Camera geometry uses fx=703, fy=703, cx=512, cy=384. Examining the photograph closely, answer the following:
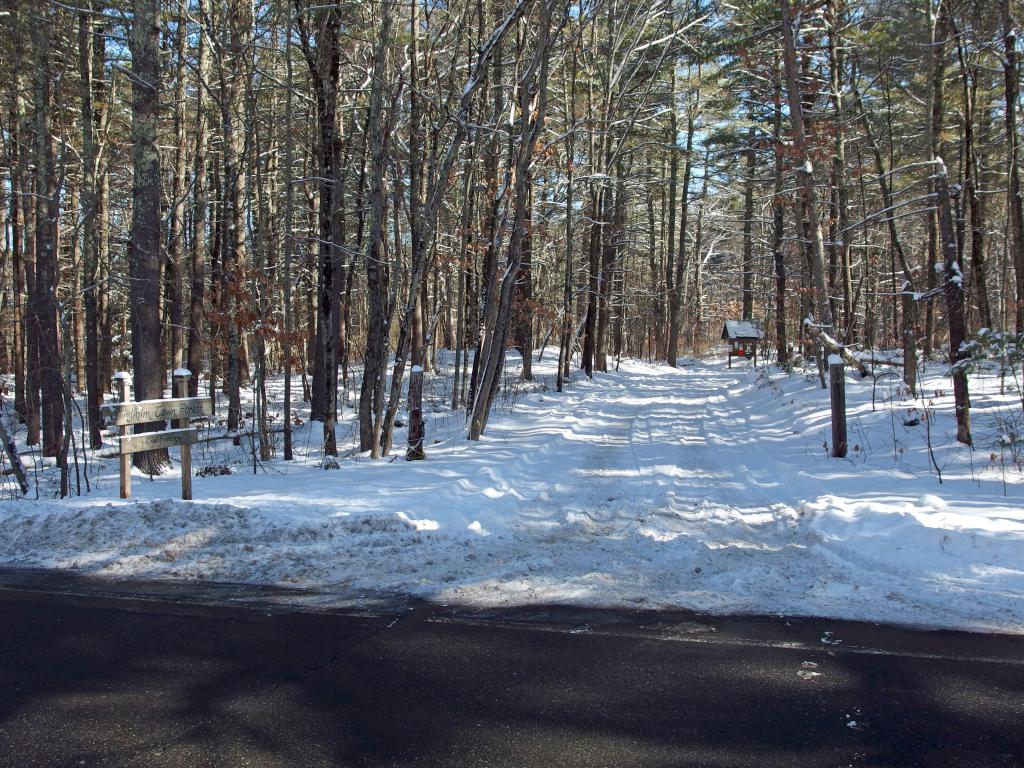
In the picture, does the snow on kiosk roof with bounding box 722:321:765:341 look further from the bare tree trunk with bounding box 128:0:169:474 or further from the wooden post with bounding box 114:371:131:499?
the wooden post with bounding box 114:371:131:499

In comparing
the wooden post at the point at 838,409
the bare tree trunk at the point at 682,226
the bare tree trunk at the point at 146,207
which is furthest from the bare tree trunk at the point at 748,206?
the bare tree trunk at the point at 146,207

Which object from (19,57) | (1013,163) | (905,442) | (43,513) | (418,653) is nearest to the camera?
(418,653)

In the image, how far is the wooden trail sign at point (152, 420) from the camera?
271 inches

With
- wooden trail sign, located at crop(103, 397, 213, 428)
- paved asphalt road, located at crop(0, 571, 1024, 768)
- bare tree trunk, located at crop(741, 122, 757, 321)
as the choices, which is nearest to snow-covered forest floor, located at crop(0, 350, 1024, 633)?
paved asphalt road, located at crop(0, 571, 1024, 768)

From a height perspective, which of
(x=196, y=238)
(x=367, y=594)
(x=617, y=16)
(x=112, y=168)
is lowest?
(x=367, y=594)

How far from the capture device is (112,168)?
1917cm

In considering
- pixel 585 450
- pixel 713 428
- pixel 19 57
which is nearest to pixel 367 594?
pixel 585 450

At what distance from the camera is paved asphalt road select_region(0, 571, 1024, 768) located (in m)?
2.99

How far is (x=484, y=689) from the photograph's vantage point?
357 centimetres

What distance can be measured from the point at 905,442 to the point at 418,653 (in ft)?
30.1

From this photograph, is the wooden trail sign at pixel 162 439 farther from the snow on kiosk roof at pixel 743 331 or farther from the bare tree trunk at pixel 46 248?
the snow on kiosk roof at pixel 743 331

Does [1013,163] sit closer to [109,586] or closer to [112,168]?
[109,586]

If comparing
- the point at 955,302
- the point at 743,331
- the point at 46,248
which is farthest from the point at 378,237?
the point at 743,331

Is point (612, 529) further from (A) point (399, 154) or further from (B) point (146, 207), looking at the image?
(A) point (399, 154)
